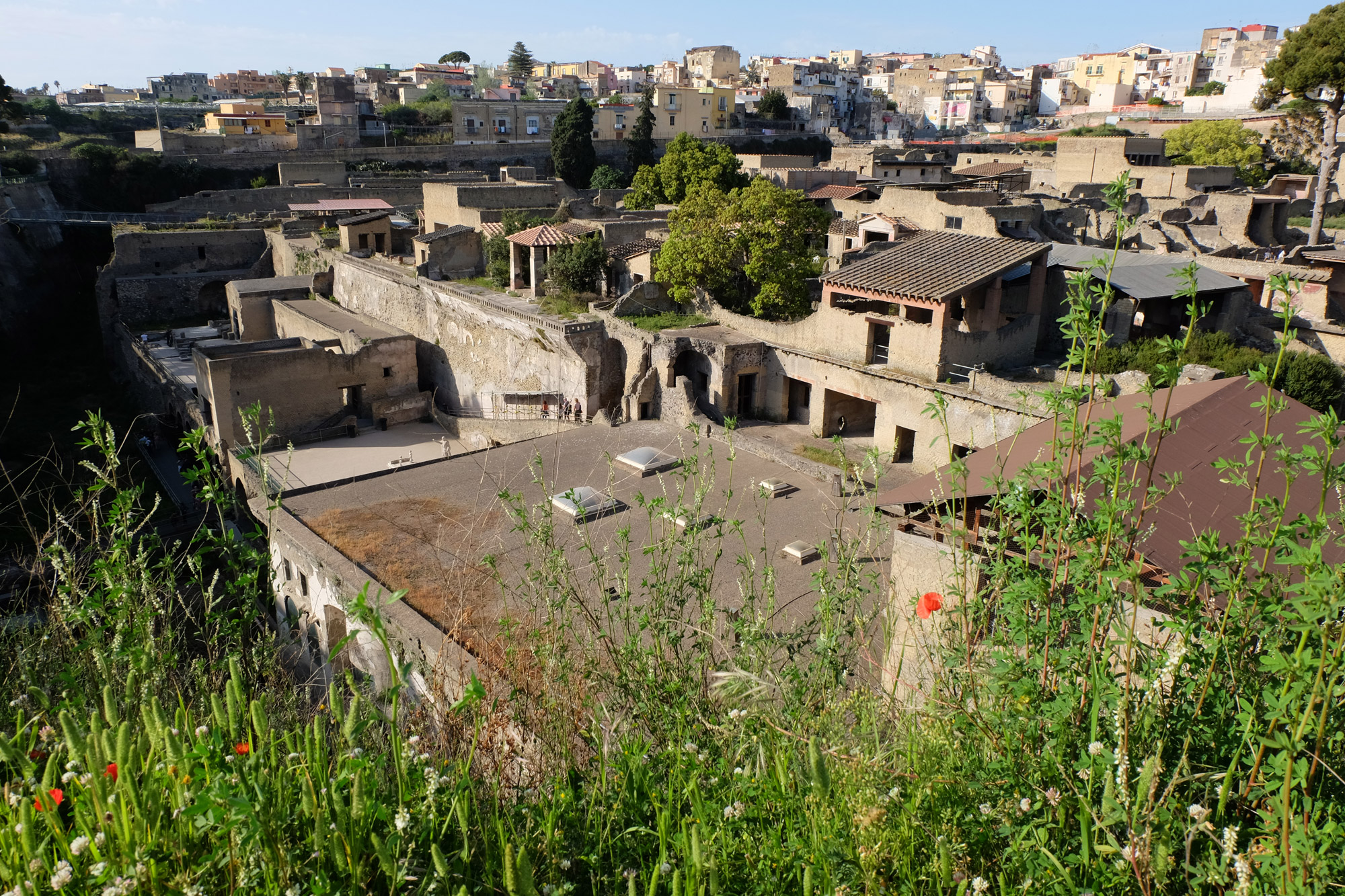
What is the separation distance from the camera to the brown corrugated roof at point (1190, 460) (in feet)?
23.5

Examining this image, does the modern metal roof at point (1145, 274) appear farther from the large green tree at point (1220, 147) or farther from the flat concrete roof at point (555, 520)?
the large green tree at point (1220, 147)

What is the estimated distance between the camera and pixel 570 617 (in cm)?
443

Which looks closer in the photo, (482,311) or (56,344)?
(482,311)

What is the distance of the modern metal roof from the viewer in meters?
19.0

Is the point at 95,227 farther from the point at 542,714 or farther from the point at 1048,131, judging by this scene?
the point at 1048,131

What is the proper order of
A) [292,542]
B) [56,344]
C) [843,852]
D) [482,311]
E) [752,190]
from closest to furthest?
[843,852], [292,542], [752,190], [482,311], [56,344]

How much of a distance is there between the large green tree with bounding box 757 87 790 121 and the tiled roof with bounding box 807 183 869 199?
4931cm

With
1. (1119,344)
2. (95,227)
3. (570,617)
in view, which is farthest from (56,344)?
(570,617)

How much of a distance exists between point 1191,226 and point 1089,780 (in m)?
32.5

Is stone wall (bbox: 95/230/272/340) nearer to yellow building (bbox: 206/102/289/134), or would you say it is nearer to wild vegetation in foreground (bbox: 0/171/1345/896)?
yellow building (bbox: 206/102/289/134)

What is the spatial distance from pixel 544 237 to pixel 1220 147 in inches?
1513

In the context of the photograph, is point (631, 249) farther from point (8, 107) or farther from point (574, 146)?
point (8, 107)

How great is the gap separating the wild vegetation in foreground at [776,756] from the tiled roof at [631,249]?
21.0 meters

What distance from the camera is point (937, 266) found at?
59.6 feet
